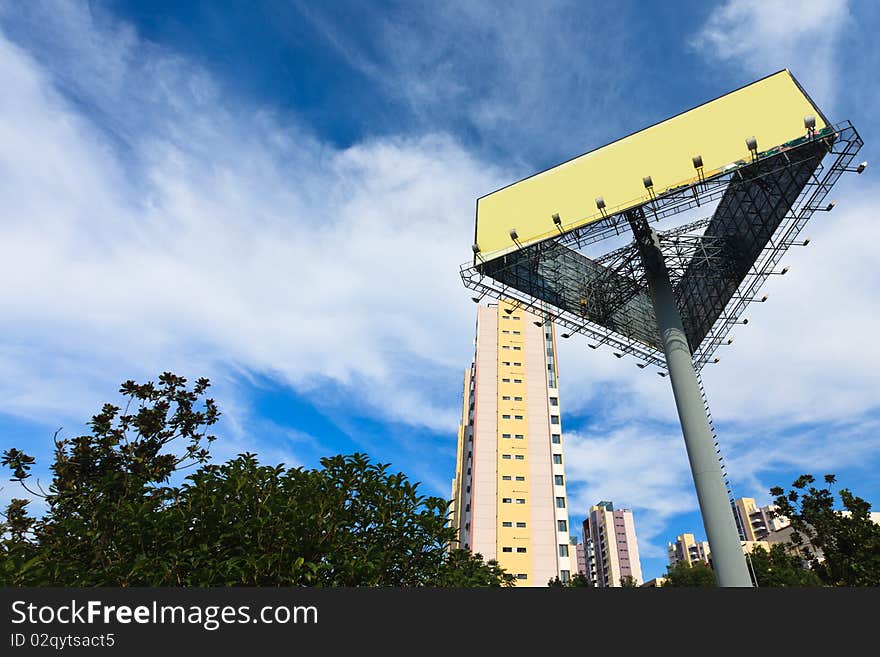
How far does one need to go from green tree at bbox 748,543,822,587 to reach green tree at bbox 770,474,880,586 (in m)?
6.51

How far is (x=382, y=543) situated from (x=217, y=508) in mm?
3077

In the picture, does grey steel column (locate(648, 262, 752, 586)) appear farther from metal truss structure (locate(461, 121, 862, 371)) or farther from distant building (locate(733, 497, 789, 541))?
distant building (locate(733, 497, 789, 541))

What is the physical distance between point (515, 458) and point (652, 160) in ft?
158

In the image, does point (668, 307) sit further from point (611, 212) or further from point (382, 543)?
point (382, 543)

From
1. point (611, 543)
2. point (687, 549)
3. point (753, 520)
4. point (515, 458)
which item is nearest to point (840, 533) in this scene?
point (515, 458)

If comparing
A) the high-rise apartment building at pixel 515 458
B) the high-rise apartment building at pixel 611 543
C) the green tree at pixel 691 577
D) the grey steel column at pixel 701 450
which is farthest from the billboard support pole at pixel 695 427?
the high-rise apartment building at pixel 611 543

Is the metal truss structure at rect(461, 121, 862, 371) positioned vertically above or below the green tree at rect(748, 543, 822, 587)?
above

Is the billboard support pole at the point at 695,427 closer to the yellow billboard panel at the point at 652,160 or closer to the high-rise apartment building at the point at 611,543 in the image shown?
the yellow billboard panel at the point at 652,160

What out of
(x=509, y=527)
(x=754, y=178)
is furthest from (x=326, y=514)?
(x=509, y=527)

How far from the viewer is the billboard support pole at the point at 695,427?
52.7 feet

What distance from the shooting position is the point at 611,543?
454 feet

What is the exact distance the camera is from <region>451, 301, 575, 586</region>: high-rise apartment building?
56656mm

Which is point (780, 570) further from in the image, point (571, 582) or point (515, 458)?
point (515, 458)

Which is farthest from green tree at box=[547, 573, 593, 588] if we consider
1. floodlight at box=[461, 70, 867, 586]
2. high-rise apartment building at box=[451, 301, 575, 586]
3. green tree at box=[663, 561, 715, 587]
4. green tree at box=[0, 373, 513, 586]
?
green tree at box=[0, 373, 513, 586]
